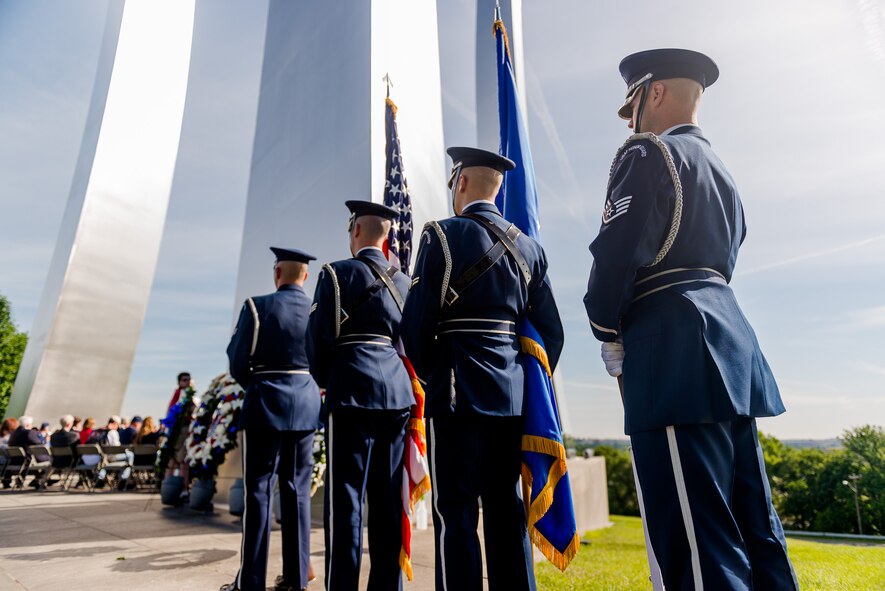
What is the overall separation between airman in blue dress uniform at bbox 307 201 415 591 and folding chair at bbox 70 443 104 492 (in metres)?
8.01

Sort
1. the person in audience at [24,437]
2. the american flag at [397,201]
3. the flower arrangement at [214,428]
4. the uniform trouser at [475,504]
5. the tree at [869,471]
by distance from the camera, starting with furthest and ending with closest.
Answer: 1. the person in audience at [24,437]
2. the flower arrangement at [214,428]
3. the american flag at [397,201]
4. the tree at [869,471]
5. the uniform trouser at [475,504]

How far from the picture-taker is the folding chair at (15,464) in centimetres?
927

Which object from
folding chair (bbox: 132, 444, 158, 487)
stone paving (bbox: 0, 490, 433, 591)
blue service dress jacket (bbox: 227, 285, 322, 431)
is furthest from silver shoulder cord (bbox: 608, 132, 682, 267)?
folding chair (bbox: 132, 444, 158, 487)

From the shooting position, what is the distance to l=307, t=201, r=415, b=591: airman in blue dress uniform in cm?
245

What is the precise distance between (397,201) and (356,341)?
238cm

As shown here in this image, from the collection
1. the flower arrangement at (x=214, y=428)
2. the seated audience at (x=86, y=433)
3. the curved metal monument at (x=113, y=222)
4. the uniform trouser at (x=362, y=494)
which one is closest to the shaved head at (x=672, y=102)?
the uniform trouser at (x=362, y=494)

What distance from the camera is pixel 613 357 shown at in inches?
65.4

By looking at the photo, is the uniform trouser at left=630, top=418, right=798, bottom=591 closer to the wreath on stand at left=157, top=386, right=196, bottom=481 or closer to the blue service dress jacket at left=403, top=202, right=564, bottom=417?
the blue service dress jacket at left=403, top=202, right=564, bottom=417

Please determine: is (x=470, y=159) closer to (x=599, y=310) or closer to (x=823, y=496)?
(x=599, y=310)

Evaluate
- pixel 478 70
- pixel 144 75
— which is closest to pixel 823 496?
pixel 478 70

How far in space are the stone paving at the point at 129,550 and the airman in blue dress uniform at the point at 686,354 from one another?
193 centimetres

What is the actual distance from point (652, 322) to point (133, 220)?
16.0 m

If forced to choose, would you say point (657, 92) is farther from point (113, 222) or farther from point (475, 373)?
point (113, 222)

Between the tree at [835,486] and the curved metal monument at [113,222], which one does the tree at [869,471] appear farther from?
the curved metal monument at [113,222]
